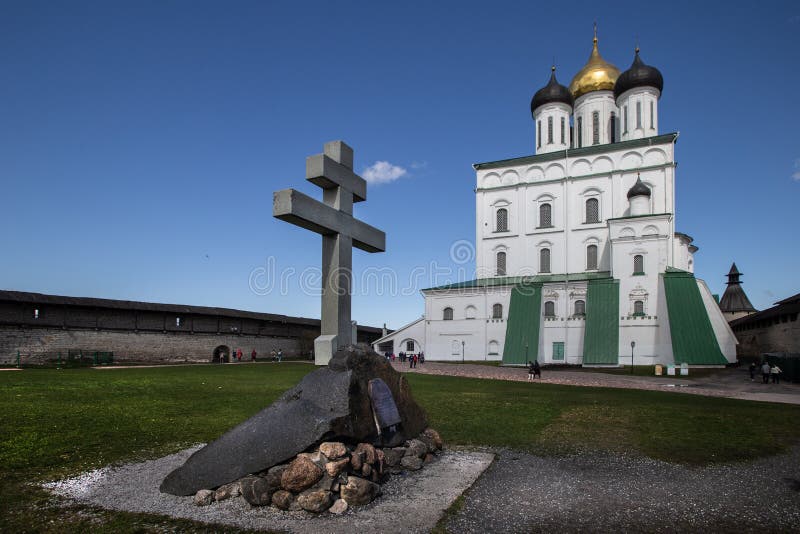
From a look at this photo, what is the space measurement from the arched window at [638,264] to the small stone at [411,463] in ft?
101

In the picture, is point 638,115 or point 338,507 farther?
point 638,115

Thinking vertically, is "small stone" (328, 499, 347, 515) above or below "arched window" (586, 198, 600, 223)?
below

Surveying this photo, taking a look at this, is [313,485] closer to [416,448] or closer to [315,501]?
[315,501]

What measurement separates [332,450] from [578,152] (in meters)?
37.8

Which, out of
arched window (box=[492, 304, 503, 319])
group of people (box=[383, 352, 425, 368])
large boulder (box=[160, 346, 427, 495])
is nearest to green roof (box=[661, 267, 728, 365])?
arched window (box=[492, 304, 503, 319])

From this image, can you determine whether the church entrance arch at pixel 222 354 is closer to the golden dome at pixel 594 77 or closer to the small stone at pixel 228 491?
the small stone at pixel 228 491

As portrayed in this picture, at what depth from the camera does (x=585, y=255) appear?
123 feet

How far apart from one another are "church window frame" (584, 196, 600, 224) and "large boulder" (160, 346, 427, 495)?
35.1 m

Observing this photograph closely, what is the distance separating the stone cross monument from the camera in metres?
7.25

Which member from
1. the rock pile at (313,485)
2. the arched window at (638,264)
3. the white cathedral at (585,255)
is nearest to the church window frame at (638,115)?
the white cathedral at (585,255)

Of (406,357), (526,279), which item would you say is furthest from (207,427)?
(406,357)

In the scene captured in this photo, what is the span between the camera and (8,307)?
24.3 m

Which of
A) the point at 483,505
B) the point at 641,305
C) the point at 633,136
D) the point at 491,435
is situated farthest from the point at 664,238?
the point at 483,505

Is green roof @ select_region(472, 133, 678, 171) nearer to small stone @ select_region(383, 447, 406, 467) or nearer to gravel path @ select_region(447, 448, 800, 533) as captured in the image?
gravel path @ select_region(447, 448, 800, 533)
